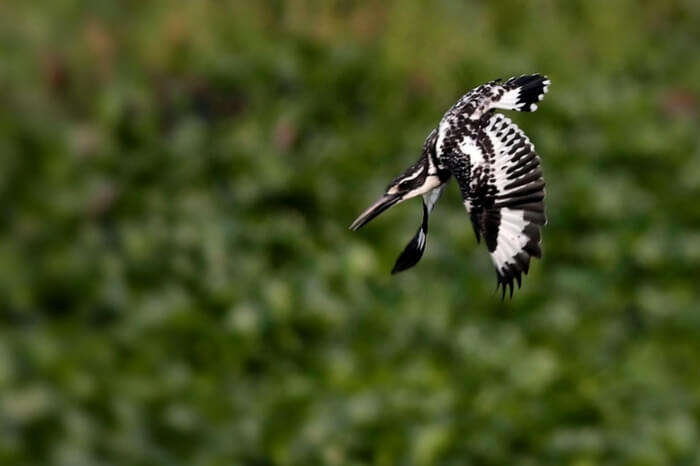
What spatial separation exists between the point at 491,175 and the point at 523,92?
49mm

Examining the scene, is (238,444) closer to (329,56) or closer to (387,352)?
(387,352)

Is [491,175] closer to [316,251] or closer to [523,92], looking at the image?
[523,92]

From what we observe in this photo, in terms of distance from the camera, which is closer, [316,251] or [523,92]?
[523,92]

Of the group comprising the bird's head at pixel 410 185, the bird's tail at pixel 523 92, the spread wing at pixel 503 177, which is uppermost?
the bird's tail at pixel 523 92

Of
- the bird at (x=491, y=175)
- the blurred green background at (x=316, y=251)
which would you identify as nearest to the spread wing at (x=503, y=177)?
the bird at (x=491, y=175)

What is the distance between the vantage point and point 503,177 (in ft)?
1.16

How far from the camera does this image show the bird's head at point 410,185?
37 centimetres

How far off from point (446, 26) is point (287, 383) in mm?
1338

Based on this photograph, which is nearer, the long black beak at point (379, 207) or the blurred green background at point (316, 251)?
the long black beak at point (379, 207)

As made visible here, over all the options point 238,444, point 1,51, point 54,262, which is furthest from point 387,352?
point 1,51

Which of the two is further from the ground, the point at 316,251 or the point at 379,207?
the point at 316,251

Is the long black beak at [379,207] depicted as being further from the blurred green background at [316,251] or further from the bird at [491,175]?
the blurred green background at [316,251]

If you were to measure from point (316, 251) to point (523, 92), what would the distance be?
351cm

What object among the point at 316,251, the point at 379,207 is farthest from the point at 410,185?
the point at 316,251
